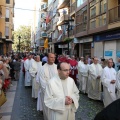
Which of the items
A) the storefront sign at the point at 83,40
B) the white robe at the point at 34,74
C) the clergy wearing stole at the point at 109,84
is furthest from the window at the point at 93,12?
the clergy wearing stole at the point at 109,84

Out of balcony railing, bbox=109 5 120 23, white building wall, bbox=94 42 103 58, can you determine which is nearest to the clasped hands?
balcony railing, bbox=109 5 120 23

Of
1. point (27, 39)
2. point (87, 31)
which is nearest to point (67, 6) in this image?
point (87, 31)

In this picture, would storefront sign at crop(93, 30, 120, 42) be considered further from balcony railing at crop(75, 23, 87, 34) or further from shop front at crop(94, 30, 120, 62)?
balcony railing at crop(75, 23, 87, 34)

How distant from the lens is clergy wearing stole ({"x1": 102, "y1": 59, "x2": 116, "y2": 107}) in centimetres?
829

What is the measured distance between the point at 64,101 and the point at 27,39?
76581mm

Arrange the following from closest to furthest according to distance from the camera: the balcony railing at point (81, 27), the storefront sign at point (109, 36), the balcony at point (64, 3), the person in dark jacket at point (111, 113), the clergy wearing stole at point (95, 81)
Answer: the person in dark jacket at point (111, 113), the clergy wearing stole at point (95, 81), the storefront sign at point (109, 36), the balcony railing at point (81, 27), the balcony at point (64, 3)

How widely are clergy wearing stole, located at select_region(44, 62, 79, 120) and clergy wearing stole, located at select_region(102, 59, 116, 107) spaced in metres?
3.92

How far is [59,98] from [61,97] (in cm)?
5

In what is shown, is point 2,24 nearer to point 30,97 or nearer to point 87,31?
point 87,31

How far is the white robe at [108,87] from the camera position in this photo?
830 cm

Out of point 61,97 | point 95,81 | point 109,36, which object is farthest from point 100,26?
point 61,97

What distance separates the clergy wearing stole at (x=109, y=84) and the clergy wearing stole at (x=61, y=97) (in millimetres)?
3918

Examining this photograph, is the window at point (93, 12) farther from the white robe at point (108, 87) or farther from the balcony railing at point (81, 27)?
the white robe at point (108, 87)

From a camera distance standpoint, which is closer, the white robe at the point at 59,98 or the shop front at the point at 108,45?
the white robe at the point at 59,98
